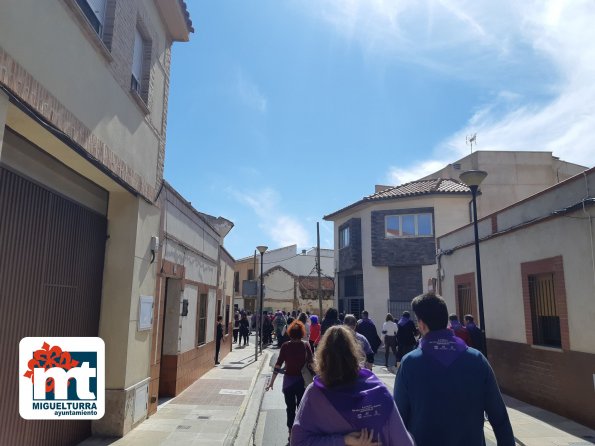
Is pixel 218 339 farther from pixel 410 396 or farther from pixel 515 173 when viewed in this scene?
pixel 515 173

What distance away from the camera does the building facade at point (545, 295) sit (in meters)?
7.88

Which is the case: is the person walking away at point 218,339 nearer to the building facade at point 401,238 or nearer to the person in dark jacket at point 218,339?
the person in dark jacket at point 218,339

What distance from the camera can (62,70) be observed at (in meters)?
4.54

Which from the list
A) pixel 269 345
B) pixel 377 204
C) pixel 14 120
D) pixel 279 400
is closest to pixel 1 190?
pixel 14 120

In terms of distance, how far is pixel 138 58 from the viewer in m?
7.38

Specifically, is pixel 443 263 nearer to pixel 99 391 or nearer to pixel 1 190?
pixel 99 391

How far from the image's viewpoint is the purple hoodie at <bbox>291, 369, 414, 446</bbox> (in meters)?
2.27

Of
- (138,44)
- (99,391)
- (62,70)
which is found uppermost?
(138,44)

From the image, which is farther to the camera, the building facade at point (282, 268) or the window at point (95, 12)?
the building facade at point (282, 268)

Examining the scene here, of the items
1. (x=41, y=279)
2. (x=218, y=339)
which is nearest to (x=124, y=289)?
(x=41, y=279)

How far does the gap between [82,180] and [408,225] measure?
61.4ft

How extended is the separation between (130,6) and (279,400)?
809 cm

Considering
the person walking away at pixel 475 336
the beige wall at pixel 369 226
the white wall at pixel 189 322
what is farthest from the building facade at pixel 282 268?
the person walking away at pixel 475 336

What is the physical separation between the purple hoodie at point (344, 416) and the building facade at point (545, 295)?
6.89 m
